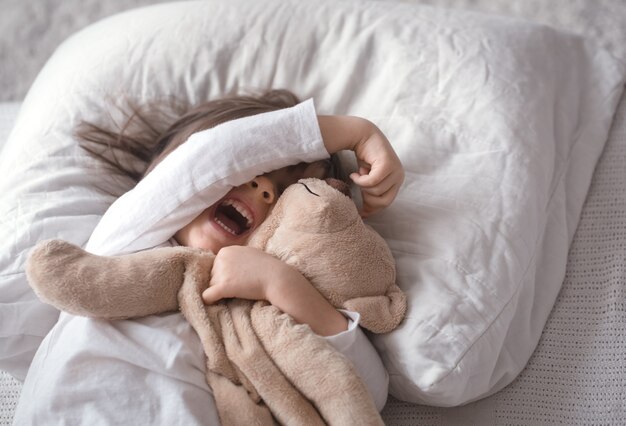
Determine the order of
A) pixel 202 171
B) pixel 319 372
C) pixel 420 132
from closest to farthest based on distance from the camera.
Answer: pixel 319 372
pixel 202 171
pixel 420 132

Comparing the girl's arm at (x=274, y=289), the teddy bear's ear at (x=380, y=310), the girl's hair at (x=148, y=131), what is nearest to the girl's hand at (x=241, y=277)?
the girl's arm at (x=274, y=289)

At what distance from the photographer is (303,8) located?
47.6 inches

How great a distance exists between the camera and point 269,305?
85 cm

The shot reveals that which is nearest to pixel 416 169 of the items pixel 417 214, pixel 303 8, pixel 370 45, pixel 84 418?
pixel 417 214

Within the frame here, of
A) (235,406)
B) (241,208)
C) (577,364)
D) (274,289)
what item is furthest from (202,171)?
(577,364)

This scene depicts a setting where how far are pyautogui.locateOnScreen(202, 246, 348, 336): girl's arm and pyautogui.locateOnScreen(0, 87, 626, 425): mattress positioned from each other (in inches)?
7.7

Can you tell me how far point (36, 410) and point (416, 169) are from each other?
577mm

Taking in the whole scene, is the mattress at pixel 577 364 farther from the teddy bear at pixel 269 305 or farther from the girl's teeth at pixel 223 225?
the girl's teeth at pixel 223 225

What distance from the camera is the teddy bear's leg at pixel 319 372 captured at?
780 millimetres

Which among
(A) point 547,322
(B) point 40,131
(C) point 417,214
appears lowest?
(A) point 547,322

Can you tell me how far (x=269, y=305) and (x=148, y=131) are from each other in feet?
1.38

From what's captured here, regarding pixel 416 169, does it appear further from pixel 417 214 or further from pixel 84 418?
pixel 84 418

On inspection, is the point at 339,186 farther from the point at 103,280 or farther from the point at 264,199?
the point at 103,280

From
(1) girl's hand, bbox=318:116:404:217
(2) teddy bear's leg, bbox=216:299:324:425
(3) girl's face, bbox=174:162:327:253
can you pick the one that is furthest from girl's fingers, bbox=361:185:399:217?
(2) teddy bear's leg, bbox=216:299:324:425
